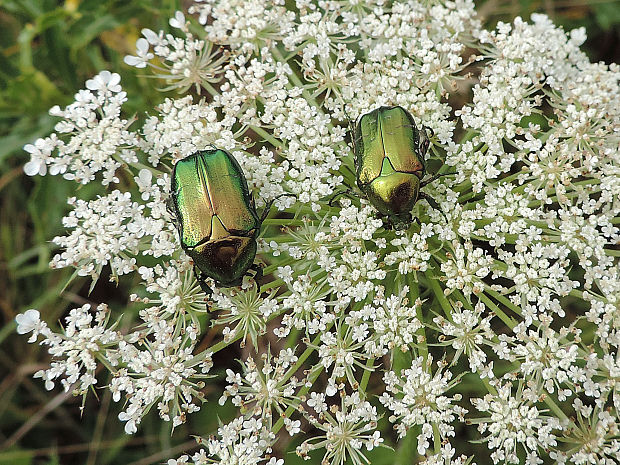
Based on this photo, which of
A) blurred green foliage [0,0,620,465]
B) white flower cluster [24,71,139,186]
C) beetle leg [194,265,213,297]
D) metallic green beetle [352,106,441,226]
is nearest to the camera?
metallic green beetle [352,106,441,226]

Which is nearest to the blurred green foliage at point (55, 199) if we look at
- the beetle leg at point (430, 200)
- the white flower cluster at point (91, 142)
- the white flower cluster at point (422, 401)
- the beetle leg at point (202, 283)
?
the white flower cluster at point (91, 142)

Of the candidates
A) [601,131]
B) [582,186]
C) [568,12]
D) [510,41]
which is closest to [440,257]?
[582,186]

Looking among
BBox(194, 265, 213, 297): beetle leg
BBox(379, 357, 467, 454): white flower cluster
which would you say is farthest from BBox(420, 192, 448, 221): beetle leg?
BBox(194, 265, 213, 297): beetle leg

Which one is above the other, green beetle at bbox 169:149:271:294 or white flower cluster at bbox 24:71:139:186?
white flower cluster at bbox 24:71:139:186

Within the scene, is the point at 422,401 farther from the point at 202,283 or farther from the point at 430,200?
the point at 202,283

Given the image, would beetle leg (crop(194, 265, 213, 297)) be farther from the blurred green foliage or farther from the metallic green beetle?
the blurred green foliage

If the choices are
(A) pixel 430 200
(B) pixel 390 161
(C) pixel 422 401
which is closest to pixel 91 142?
(B) pixel 390 161

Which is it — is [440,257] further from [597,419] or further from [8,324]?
[8,324]

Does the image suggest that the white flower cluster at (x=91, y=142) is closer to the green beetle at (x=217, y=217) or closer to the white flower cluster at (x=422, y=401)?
the green beetle at (x=217, y=217)

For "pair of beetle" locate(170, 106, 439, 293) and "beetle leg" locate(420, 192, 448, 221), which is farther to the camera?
"beetle leg" locate(420, 192, 448, 221)
